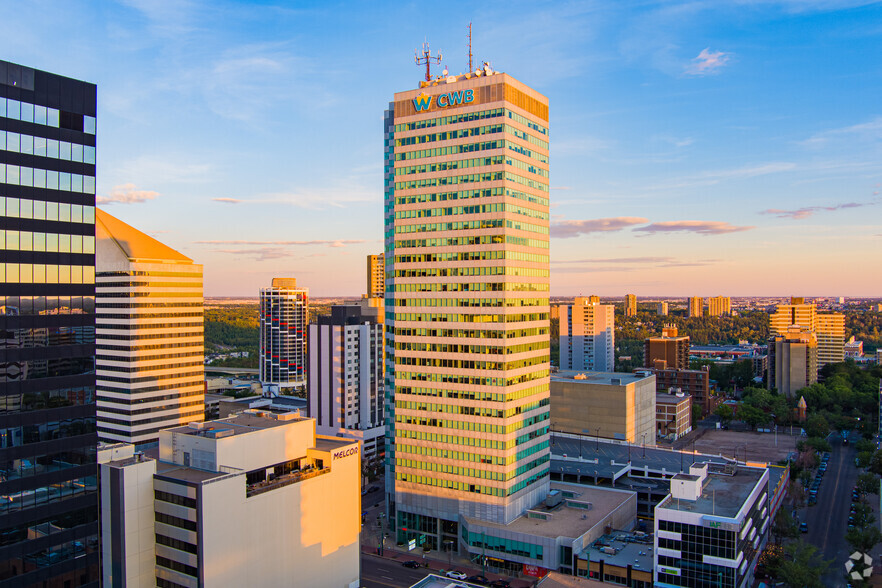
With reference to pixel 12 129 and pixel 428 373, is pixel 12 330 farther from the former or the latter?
pixel 428 373

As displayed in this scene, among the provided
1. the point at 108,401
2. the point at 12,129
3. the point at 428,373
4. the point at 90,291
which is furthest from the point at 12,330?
the point at 108,401

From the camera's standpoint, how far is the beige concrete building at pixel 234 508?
68.5 meters

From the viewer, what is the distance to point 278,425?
268 feet

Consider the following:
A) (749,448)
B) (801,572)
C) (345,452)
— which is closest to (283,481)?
(345,452)

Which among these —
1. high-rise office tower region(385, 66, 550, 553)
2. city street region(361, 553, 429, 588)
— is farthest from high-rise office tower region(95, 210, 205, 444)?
city street region(361, 553, 429, 588)

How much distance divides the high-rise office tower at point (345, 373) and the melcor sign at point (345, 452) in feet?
266

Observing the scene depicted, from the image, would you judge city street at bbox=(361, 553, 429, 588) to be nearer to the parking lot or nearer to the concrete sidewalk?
the concrete sidewalk

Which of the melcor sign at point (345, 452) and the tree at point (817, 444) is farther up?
the melcor sign at point (345, 452)

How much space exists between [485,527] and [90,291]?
68.0 meters

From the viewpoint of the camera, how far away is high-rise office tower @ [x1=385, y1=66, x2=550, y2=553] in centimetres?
10469

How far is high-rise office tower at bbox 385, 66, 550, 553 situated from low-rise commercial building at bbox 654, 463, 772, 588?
83.7ft

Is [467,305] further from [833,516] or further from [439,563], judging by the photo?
[833,516]

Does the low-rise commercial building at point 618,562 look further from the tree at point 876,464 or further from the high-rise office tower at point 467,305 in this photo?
the tree at point 876,464

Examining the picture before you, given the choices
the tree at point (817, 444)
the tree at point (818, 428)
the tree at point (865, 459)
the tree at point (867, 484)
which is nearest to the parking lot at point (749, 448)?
the tree at point (818, 428)
